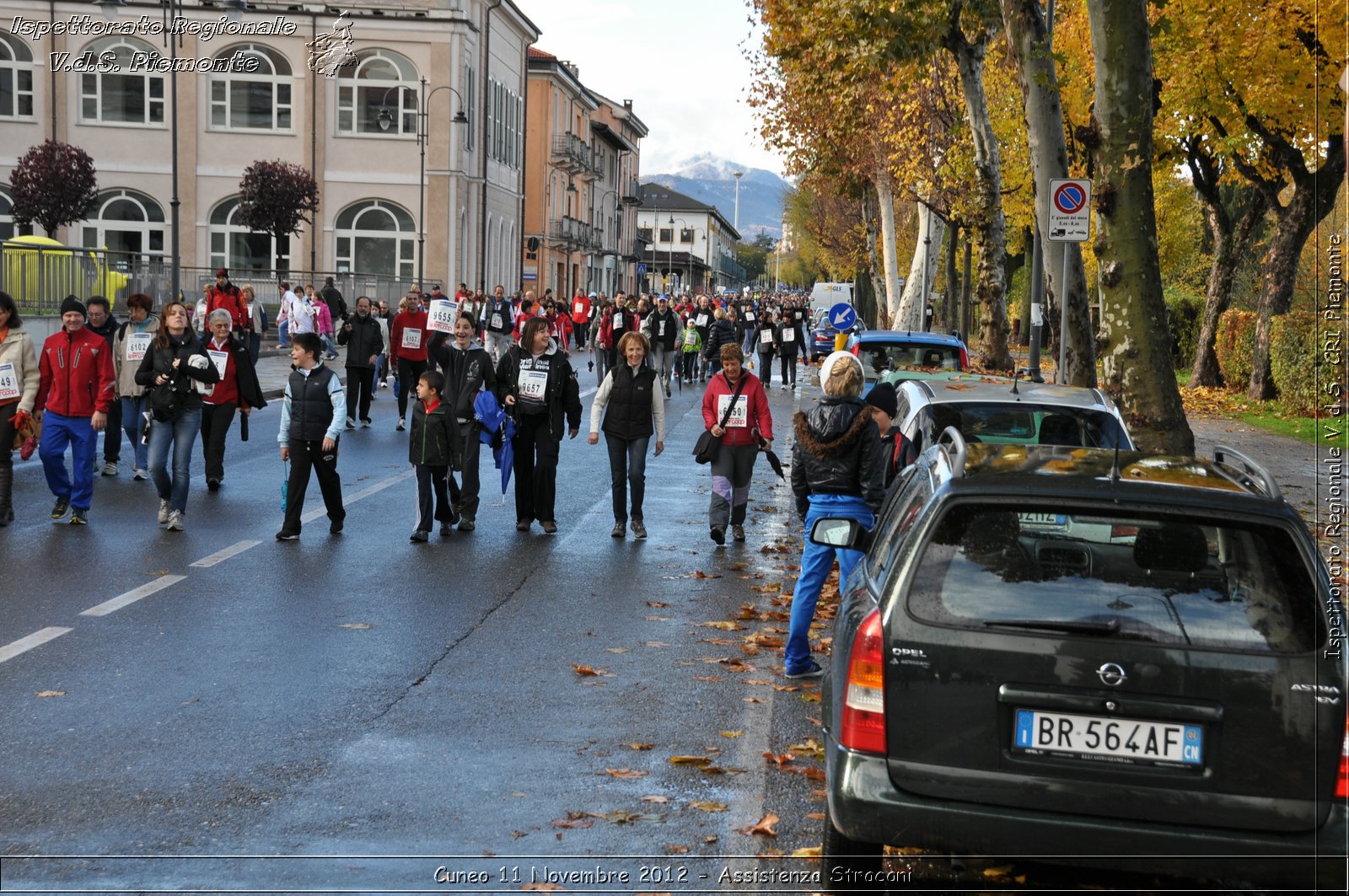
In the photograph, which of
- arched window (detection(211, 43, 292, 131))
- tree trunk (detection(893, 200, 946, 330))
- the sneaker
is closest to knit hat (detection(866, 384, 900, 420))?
the sneaker

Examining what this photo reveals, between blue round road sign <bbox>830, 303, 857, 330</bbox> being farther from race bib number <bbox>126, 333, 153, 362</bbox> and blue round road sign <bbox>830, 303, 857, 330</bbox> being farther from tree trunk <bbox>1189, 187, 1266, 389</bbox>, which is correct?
race bib number <bbox>126, 333, 153, 362</bbox>

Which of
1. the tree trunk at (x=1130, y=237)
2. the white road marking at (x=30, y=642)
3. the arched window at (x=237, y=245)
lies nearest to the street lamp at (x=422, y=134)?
the arched window at (x=237, y=245)

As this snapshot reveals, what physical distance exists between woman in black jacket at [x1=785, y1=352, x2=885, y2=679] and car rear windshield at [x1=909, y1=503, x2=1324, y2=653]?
10.2 ft

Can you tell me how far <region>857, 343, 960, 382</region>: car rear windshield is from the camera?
16.6m

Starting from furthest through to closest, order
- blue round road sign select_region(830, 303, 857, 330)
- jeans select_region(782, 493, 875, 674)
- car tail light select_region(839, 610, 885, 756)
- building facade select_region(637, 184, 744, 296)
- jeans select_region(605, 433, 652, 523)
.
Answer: building facade select_region(637, 184, 744, 296)
blue round road sign select_region(830, 303, 857, 330)
jeans select_region(605, 433, 652, 523)
jeans select_region(782, 493, 875, 674)
car tail light select_region(839, 610, 885, 756)

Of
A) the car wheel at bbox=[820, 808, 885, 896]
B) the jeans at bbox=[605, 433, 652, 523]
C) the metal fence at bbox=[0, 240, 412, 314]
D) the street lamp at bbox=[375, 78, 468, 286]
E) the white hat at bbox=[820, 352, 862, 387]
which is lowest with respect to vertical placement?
the car wheel at bbox=[820, 808, 885, 896]

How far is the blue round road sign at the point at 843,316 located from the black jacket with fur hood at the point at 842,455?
679 inches

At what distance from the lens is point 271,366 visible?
108ft

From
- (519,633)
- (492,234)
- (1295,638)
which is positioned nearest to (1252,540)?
(1295,638)

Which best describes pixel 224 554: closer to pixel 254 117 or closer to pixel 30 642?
pixel 30 642

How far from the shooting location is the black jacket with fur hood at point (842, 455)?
7656 mm

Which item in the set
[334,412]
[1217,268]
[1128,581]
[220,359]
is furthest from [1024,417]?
[1217,268]

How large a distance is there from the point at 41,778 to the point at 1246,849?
168 inches

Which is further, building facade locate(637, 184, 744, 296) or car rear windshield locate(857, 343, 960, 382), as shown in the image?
building facade locate(637, 184, 744, 296)
